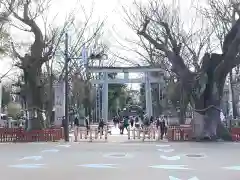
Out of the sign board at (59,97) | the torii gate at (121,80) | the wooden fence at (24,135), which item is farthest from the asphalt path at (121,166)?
the torii gate at (121,80)

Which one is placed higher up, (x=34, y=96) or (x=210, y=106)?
(x=34, y=96)

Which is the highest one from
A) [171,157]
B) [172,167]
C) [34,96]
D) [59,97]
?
[59,97]

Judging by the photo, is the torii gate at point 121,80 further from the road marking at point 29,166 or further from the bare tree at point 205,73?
the road marking at point 29,166

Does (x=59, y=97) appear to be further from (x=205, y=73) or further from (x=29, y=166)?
(x=29, y=166)

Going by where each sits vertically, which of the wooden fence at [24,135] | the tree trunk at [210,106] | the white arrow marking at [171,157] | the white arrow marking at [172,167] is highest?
the tree trunk at [210,106]

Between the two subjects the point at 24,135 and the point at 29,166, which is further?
the point at 24,135

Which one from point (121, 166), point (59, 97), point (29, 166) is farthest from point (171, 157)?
point (59, 97)

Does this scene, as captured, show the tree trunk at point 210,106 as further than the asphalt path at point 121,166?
Yes

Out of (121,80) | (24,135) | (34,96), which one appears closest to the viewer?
(24,135)

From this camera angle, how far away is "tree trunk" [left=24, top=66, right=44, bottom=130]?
29844 millimetres

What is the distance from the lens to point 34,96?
30.5 m

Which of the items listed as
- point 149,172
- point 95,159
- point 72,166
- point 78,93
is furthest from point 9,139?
point 78,93

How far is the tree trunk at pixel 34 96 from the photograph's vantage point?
1175 inches

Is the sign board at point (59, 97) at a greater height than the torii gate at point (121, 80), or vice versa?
the torii gate at point (121, 80)
